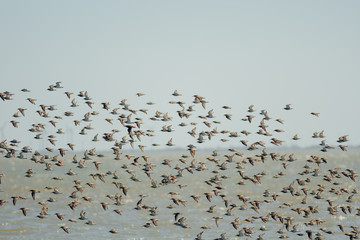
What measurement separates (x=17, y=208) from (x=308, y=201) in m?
35.1

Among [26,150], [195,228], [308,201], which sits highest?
[26,150]

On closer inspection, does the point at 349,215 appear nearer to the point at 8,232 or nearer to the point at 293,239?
the point at 293,239

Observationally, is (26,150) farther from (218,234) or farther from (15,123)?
(218,234)

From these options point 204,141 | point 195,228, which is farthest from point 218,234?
point 204,141

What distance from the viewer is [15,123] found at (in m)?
47.3

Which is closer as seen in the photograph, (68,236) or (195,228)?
(68,236)

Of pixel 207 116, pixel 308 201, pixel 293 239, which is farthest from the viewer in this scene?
pixel 308 201

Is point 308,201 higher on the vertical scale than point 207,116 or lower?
lower

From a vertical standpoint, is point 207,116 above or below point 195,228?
above

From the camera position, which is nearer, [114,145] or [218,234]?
[114,145]

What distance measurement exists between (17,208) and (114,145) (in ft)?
90.0

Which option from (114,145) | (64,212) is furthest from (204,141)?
(64,212)

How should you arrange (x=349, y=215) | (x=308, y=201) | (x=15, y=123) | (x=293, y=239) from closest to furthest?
(x=15, y=123), (x=293, y=239), (x=349, y=215), (x=308, y=201)

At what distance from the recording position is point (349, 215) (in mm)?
64062
